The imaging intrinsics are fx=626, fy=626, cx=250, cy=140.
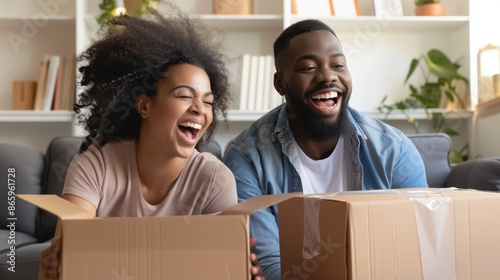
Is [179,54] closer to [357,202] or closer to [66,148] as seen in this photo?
[357,202]

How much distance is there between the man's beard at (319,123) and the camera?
1.64 meters

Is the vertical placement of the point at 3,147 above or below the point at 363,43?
below

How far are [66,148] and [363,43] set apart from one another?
58.1 inches

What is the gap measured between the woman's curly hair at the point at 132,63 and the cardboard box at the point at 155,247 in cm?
51

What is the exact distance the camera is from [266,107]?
283cm

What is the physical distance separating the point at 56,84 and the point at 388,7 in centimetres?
157

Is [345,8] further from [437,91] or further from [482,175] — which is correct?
[482,175]

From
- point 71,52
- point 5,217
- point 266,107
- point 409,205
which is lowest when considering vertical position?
point 5,217

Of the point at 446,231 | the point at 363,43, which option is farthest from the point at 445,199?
the point at 363,43

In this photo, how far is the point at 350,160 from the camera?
1660 millimetres

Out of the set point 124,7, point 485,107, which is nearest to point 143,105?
point 124,7

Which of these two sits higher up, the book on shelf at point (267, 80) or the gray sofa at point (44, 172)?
the book on shelf at point (267, 80)

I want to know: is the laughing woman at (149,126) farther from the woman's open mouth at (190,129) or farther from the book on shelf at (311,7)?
the book on shelf at (311,7)

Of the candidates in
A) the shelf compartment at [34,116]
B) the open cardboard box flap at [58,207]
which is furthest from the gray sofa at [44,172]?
the open cardboard box flap at [58,207]
